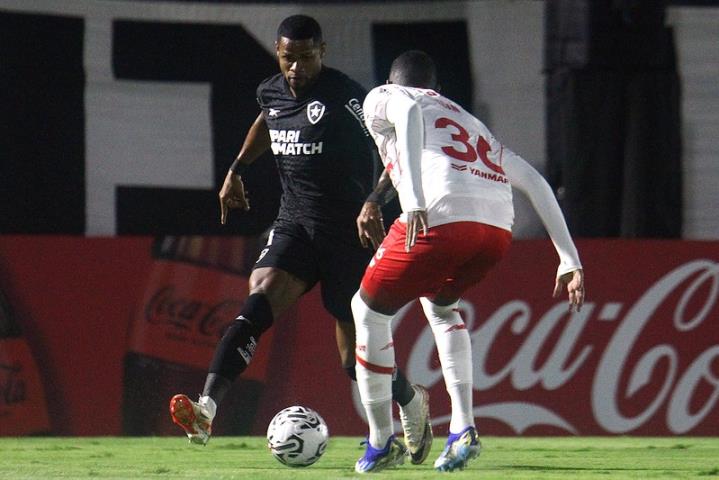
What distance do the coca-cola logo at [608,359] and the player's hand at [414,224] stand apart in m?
3.75

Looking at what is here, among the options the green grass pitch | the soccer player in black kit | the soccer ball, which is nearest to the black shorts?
the soccer player in black kit

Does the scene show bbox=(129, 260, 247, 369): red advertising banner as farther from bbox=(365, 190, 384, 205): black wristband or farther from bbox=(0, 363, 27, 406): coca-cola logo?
bbox=(365, 190, 384, 205): black wristband

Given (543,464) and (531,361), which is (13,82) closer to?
(531,361)

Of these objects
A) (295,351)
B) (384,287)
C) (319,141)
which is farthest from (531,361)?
(384,287)

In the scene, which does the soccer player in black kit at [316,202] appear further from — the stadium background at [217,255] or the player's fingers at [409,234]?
the stadium background at [217,255]

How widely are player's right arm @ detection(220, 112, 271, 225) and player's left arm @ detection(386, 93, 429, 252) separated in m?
1.52

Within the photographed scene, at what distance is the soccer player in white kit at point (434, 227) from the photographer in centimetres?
604

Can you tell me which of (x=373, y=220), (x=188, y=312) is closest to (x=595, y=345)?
(x=188, y=312)

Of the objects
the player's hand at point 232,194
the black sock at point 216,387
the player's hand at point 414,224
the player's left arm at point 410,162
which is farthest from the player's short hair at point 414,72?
the black sock at point 216,387

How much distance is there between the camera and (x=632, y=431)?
378 inches

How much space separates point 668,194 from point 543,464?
13.0ft

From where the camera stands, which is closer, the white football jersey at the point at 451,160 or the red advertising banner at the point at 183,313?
the white football jersey at the point at 451,160

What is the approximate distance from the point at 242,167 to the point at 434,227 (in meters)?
1.65

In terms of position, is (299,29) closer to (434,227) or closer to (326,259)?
(326,259)
